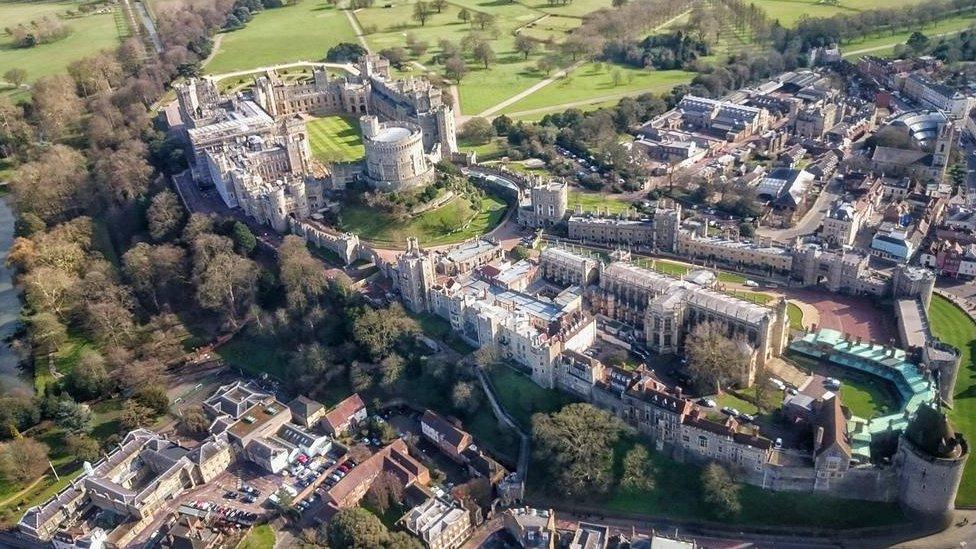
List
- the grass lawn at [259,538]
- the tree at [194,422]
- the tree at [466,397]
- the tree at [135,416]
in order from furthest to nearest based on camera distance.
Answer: the tree at [135,416]
the tree at [194,422]
the tree at [466,397]
the grass lawn at [259,538]

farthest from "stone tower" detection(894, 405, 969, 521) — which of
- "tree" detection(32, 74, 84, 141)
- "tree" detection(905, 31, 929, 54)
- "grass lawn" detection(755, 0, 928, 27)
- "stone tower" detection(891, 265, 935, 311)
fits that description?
"tree" detection(32, 74, 84, 141)

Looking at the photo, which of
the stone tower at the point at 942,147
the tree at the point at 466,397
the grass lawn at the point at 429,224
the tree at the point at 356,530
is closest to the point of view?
the tree at the point at 356,530

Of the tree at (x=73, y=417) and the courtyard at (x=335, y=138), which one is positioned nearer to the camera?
the tree at (x=73, y=417)

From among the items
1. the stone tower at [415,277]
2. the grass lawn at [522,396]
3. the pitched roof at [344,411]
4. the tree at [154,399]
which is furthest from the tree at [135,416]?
the grass lawn at [522,396]

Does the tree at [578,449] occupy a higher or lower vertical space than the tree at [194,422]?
higher

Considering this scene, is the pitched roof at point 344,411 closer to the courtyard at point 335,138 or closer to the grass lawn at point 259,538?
the grass lawn at point 259,538

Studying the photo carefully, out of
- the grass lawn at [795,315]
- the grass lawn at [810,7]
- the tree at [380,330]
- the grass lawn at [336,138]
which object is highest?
the grass lawn at [810,7]

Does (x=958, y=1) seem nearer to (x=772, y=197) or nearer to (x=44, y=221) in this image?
(x=772, y=197)

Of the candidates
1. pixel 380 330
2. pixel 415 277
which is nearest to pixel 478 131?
pixel 415 277
